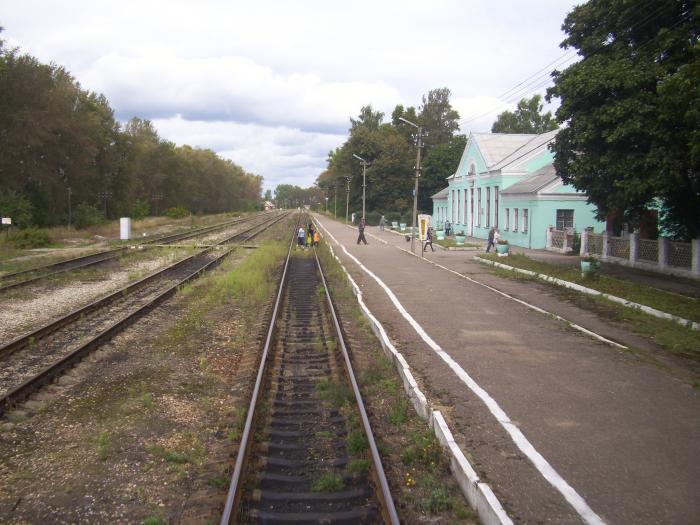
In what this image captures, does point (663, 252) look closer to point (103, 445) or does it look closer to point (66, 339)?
point (66, 339)

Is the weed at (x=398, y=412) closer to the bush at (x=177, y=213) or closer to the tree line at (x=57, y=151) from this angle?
the tree line at (x=57, y=151)

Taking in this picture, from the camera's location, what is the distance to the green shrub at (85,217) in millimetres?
42906

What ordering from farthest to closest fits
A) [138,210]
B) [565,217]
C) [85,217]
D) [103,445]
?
[138,210]
[85,217]
[565,217]
[103,445]

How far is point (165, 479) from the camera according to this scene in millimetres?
5422

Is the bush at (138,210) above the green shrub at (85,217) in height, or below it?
above

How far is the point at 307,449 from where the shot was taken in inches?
238

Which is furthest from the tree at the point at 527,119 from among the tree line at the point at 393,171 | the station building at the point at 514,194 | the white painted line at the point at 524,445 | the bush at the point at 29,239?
the white painted line at the point at 524,445

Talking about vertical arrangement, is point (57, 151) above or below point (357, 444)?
above

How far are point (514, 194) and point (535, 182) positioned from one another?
1518mm

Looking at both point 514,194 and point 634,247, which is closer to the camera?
point 634,247

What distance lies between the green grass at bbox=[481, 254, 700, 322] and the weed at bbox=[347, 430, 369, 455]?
9278 millimetres

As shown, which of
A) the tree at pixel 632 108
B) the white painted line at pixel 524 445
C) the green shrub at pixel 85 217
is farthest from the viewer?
the green shrub at pixel 85 217

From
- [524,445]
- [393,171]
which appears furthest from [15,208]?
[393,171]

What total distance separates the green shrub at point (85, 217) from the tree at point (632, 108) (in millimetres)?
35609
